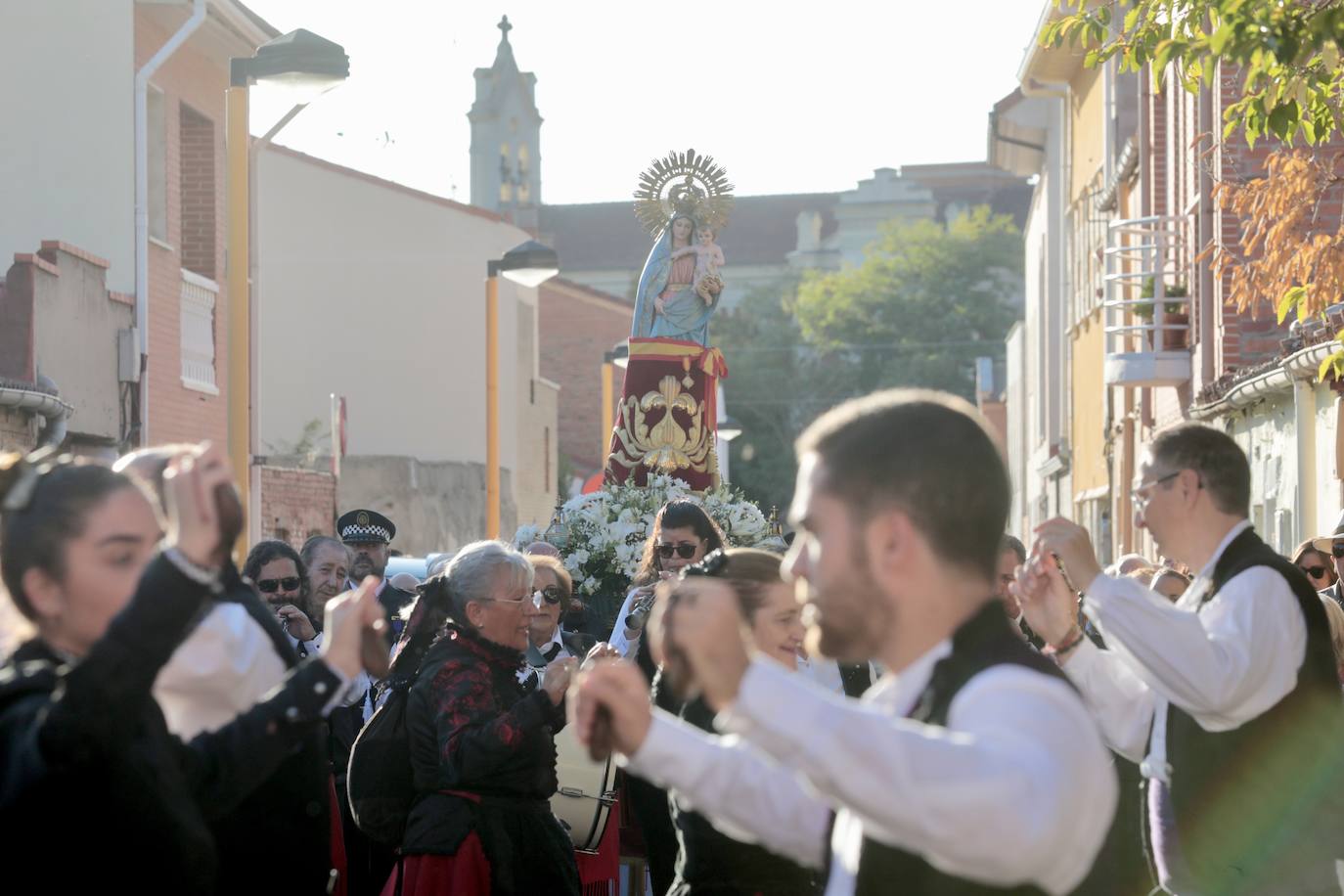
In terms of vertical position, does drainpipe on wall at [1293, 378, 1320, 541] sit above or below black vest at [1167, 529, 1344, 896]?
above

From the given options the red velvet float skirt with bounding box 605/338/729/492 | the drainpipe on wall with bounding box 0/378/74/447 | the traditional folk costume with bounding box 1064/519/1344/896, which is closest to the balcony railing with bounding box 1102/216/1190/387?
the red velvet float skirt with bounding box 605/338/729/492

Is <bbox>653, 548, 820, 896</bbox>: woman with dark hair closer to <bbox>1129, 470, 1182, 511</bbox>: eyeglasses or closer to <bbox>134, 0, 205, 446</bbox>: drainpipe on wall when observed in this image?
<bbox>1129, 470, 1182, 511</bbox>: eyeglasses

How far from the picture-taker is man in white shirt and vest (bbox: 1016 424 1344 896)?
455cm

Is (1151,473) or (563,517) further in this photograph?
(563,517)

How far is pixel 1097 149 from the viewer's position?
93.2 ft

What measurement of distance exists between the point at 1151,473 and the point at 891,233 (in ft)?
245

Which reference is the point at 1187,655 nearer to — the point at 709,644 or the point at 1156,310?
the point at 709,644

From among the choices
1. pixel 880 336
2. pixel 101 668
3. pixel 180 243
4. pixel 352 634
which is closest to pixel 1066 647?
pixel 352 634

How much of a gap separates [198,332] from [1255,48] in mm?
17136

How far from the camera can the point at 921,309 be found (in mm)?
74562

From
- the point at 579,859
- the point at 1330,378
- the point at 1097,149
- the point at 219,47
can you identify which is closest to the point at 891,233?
the point at 1097,149

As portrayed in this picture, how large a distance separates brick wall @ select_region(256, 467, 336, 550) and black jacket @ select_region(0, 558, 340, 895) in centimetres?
1970

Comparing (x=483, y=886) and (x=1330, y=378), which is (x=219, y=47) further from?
(x=483, y=886)

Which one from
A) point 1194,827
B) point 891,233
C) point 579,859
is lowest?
point 579,859
